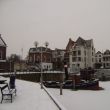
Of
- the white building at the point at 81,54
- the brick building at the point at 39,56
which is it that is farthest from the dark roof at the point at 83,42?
the brick building at the point at 39,56

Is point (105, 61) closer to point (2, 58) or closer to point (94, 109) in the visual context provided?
point (2, 58)

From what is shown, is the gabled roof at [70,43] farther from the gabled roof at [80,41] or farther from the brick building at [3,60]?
the brick building at [3,60]

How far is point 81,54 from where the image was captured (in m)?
71.9

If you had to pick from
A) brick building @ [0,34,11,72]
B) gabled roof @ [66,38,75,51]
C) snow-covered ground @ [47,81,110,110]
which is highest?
gabled roof @ [66,38,75,51]

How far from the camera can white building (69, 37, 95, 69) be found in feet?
236

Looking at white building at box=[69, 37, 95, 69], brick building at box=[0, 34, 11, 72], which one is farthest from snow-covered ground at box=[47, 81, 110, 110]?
white building at box=[69, 37, 95, 69]

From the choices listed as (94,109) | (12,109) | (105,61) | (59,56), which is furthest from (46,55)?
(12,109)

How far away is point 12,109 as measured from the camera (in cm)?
1146

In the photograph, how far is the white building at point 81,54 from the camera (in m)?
72.0

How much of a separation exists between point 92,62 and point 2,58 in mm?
33119

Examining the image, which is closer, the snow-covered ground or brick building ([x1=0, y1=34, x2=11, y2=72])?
the snow-covered ground

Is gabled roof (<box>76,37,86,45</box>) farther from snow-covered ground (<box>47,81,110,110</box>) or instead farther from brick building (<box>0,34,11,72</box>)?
snow-covered ground (<box>47,81,110,110</box>)

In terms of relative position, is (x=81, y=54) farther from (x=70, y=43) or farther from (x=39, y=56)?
(x=39, y=56)

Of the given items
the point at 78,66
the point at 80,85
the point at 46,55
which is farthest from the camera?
the point at 46,55
